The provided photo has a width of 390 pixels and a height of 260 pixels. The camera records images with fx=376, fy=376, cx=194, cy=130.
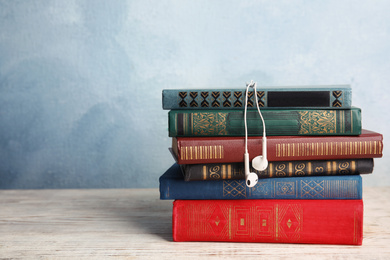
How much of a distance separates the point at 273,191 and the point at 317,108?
0.19m

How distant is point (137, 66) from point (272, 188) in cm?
81

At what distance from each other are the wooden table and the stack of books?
34mm

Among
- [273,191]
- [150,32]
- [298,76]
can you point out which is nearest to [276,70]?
[298,76]

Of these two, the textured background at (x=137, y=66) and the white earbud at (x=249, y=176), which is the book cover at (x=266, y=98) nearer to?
the white earbud at (x=249, y=176)

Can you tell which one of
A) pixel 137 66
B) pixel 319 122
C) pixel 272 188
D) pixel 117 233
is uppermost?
pixel 137 66

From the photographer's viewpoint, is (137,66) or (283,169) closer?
(283,169)

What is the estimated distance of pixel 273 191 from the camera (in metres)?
0.75

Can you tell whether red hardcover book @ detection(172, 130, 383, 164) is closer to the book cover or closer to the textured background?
the book cover

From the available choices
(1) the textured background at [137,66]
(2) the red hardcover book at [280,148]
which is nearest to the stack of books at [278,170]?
(2) the red hardcover book at [280,148]

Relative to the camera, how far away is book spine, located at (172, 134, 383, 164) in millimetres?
717

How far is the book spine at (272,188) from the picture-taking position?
0.74 meters

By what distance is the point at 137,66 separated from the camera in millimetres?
1382

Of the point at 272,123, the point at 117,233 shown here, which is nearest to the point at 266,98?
the point at 272,123

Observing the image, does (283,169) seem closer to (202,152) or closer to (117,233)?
(202,152)
